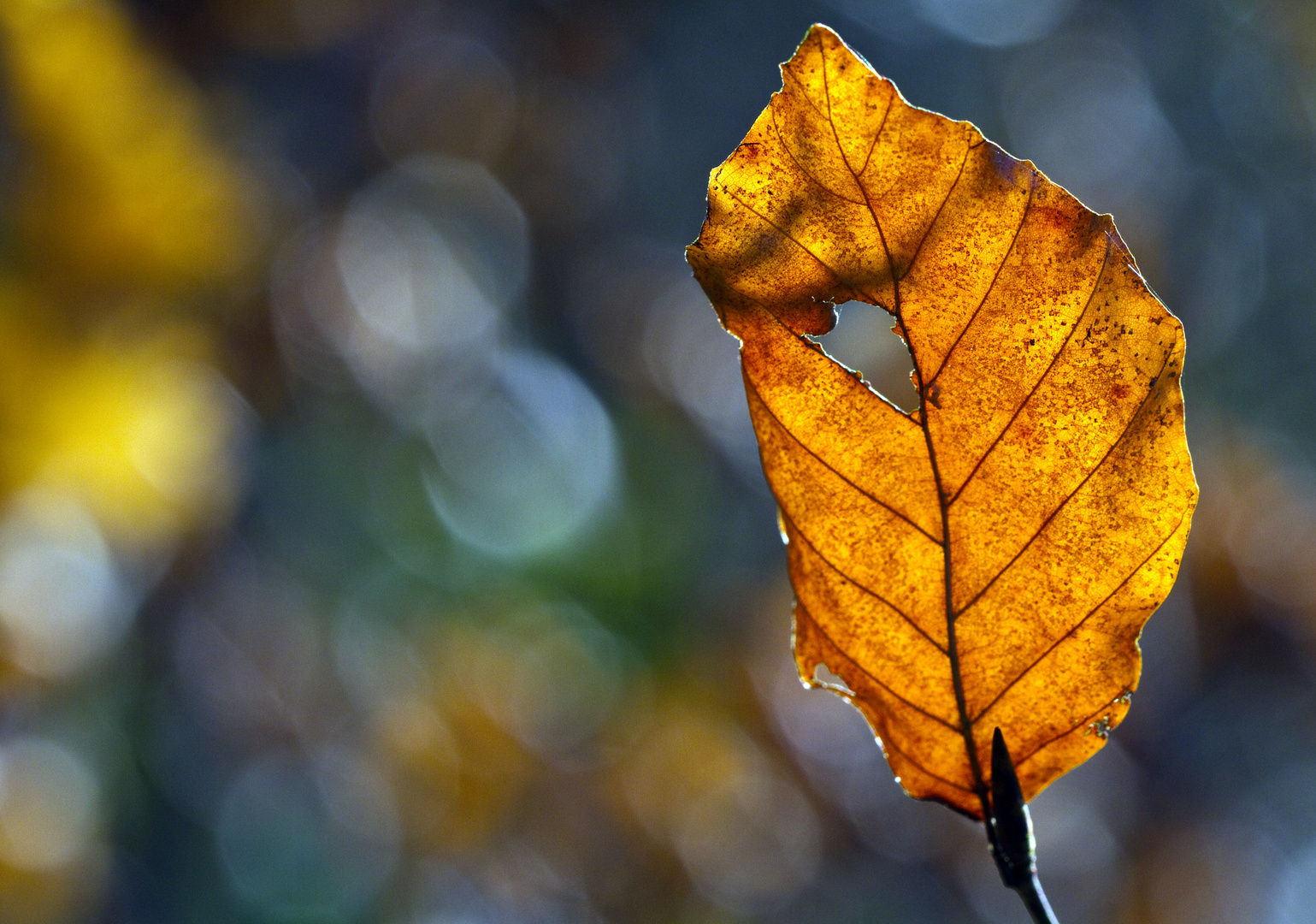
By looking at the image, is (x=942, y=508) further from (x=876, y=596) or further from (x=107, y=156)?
(x=107, y=156)

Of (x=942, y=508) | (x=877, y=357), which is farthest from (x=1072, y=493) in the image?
(x=877, y=357)

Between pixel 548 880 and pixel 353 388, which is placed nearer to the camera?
pixel 548 880

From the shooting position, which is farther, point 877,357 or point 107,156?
point 877,357

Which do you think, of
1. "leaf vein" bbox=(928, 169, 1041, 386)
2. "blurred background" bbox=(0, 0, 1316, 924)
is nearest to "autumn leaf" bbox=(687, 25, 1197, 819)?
"leaf vein" bbox=(928, 169, 1041, 386)

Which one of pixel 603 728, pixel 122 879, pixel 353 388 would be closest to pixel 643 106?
pixel 353 388

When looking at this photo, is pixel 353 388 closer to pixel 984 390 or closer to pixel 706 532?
pixel 706 532

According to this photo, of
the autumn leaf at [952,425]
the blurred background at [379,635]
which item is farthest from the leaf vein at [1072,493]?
the blurred background at [379,635]
